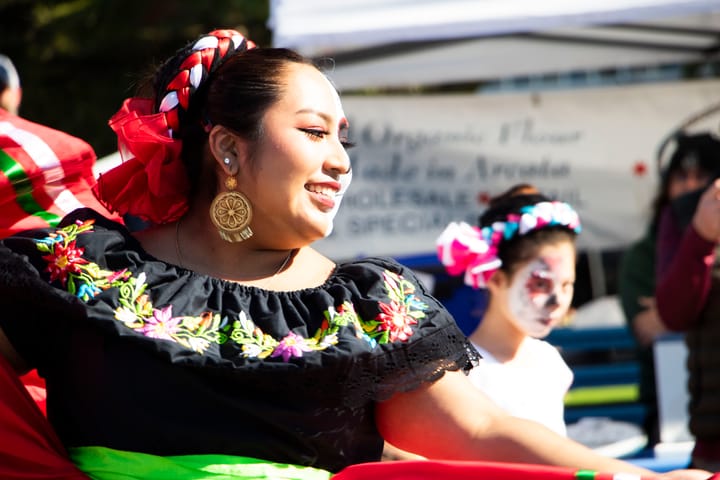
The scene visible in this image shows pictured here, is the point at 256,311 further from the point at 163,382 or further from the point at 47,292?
the point at 47,292

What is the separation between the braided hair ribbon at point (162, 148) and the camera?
235cm

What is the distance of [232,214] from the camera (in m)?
2.27

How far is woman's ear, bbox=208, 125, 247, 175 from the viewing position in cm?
227

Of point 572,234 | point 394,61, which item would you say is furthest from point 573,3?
point 394,61

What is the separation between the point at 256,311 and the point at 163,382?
22 cm

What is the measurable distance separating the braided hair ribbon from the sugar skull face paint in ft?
5.43

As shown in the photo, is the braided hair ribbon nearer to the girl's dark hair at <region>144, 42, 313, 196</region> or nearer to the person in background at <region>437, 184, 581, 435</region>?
the girl's dark hair at <region>144, 42, 313, 196</region>

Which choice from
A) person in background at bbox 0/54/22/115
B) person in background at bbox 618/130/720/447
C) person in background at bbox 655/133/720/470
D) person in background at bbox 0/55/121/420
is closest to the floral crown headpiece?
person in background at bbox 655/133/720/470

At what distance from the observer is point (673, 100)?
621cm

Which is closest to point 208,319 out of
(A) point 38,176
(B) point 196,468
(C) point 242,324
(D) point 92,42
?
(C) point 242,324

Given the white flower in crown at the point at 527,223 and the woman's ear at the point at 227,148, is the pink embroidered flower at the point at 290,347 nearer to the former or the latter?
the woman's ear at the point at 227,148

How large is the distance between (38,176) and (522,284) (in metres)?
1.78

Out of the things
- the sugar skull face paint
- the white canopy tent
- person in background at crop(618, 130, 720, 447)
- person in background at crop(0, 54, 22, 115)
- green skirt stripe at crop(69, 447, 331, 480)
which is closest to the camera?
green skirt stripe at crop(69, 447, 331, 480)

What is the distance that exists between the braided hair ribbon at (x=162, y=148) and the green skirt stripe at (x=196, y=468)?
55cm
